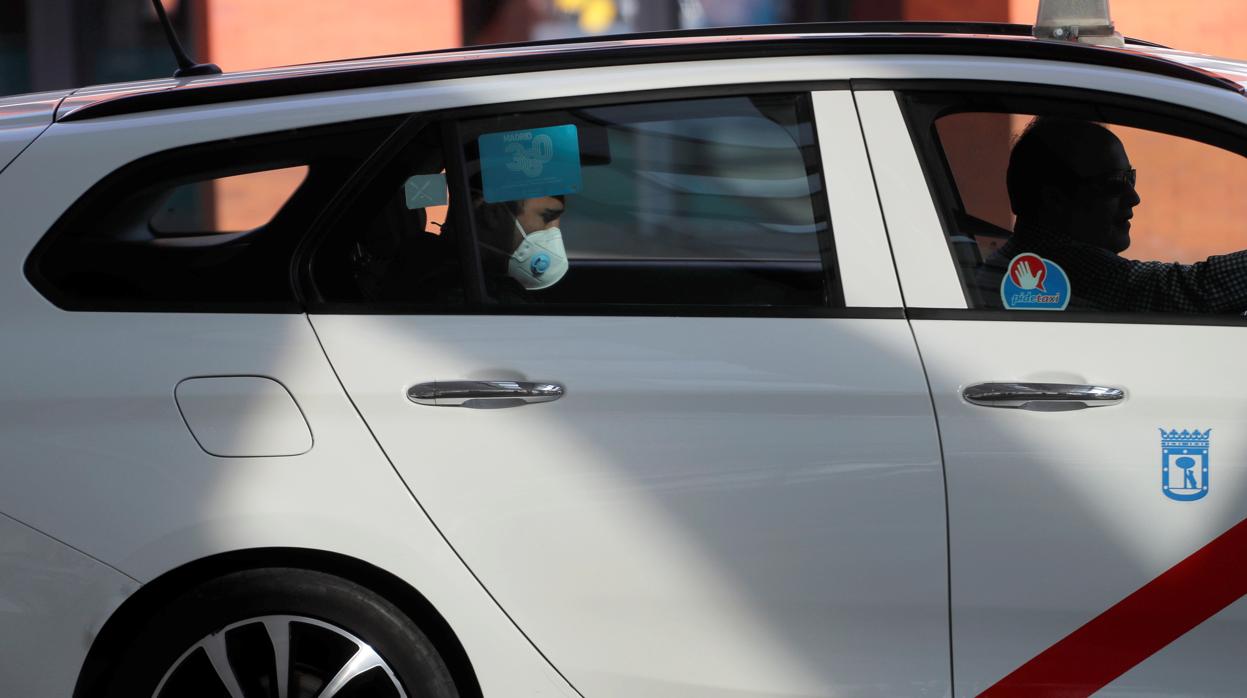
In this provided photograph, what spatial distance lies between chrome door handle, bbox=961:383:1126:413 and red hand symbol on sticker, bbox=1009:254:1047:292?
195 millimetres

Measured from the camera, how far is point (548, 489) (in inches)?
89.0

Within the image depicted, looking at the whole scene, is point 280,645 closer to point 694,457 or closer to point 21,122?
point 694,457

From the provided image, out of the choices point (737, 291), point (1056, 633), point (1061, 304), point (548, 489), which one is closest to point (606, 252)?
point (737, 291)

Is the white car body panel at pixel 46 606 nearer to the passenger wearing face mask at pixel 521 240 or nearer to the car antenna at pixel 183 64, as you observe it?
the passenger wearing face mask at pixel 521 240

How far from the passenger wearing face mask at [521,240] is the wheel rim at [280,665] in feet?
2.19

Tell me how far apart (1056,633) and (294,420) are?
129 centimetres

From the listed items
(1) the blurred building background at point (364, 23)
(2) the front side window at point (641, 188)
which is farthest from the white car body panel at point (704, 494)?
(1) the blurred building background at point (364, 23)

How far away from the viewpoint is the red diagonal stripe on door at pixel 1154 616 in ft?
7.37

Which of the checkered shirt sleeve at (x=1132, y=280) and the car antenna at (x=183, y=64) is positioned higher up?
the car antenna at (x=183, y=64)

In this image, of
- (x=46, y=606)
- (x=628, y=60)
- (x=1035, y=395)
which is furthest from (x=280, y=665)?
(x=1035, y=395)

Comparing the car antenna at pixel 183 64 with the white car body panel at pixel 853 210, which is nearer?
the white car body panel at pixel 853 210

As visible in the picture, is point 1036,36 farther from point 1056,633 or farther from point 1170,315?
point 1056,633

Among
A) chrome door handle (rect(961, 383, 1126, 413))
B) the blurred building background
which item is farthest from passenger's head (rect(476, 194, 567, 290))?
the blurred building background

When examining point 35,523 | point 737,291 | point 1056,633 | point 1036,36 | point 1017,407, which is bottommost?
point 1056,633
